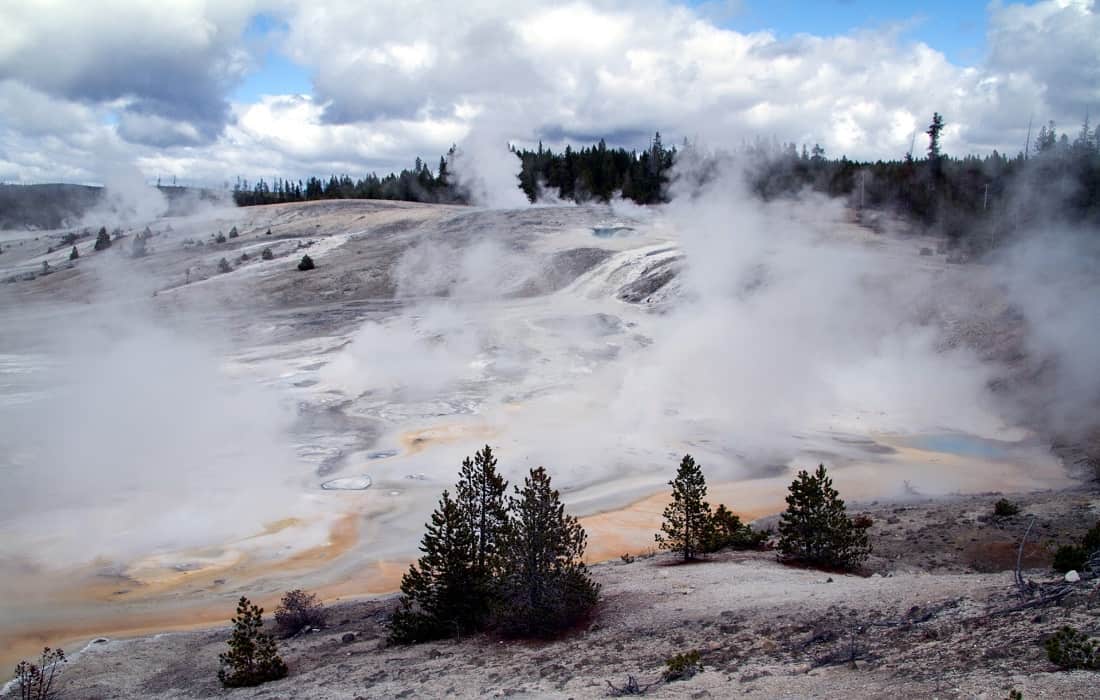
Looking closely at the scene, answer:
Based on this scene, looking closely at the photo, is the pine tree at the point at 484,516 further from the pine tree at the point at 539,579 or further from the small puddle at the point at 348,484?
the small puddle at the point at 348,484

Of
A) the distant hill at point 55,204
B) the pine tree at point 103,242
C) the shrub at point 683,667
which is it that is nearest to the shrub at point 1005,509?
the shrub at point 683,667

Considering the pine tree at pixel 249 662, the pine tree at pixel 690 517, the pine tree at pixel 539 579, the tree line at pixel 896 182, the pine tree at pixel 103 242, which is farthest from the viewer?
the pine tree at pixel 103 242

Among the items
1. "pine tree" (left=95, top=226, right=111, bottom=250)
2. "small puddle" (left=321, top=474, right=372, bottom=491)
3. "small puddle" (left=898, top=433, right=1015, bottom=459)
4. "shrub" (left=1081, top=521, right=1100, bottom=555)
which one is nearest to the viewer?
"shrub" (left=1081, top=521, right=1100, bottom=555)

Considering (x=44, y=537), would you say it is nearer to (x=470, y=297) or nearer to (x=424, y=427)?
(x=424, y=427)

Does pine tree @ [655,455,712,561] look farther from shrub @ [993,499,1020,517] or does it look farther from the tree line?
the tree line

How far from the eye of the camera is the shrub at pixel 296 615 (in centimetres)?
1189

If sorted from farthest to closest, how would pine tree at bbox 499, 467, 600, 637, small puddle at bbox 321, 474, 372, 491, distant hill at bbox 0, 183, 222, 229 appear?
distant hill at bbox 0, 183, 222, 229, small puddle at bbox 321, 474, 372, 491, pine tree at bbox 499, 467, 600, 637

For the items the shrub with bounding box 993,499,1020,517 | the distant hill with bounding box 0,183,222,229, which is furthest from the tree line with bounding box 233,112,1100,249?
the shrub with bounding box 993,499,1020,517

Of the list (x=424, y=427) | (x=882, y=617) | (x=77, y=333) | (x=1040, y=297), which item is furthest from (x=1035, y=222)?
(x=77, y=333)

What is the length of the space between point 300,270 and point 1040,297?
31.6 m

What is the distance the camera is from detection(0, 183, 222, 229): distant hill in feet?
239

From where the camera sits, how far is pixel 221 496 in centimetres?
1673

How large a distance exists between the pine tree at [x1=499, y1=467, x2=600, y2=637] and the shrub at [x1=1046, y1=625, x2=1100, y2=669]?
214 inches

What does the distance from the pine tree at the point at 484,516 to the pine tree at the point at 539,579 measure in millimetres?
622
